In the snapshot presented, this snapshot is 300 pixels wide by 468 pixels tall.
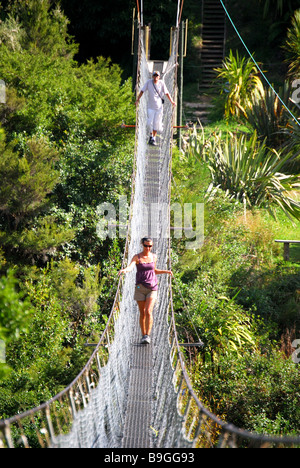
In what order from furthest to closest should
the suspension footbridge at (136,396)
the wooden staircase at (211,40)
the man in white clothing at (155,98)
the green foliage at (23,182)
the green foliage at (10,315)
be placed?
the wooden staircase at (211,40)
the green foliage at (23,182)
the man in white clothing at (155,98)
the green foliage at (10,315)
the suspension footbridge at (136,396)

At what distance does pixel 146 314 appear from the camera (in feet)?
14.8

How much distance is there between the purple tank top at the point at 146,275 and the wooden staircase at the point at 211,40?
1150 centimetres

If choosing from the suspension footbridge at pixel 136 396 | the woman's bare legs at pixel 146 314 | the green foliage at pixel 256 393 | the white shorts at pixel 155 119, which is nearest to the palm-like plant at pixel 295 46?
the white shorts at pixel 155 119

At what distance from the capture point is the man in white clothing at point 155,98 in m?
7.02

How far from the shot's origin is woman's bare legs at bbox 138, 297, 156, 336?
4.48m

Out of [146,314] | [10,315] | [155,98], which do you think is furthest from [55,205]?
[10,315]

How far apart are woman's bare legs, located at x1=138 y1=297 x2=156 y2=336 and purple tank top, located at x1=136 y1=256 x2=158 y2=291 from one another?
4.3 inches

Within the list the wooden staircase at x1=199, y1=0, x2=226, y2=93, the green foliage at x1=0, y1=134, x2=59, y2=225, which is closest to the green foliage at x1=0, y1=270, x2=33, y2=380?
the green foliage at x1=0, y1=134, x2=59, y2=225

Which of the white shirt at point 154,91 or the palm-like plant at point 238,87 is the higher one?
the palm-like plant at point 238,87

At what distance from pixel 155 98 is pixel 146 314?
3369mm

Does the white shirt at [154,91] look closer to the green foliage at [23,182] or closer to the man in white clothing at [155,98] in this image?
the man in white clothing at [155,98]

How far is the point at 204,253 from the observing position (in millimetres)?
8711

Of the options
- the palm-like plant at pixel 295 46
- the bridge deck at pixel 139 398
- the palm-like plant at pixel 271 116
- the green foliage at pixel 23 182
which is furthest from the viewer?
the palm-like plant at pixel 295 46

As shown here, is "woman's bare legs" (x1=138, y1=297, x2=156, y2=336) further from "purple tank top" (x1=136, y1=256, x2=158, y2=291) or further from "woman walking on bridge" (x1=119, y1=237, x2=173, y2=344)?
"purple tank top" (x1=136, y1=256, x2=158, y2=291)
